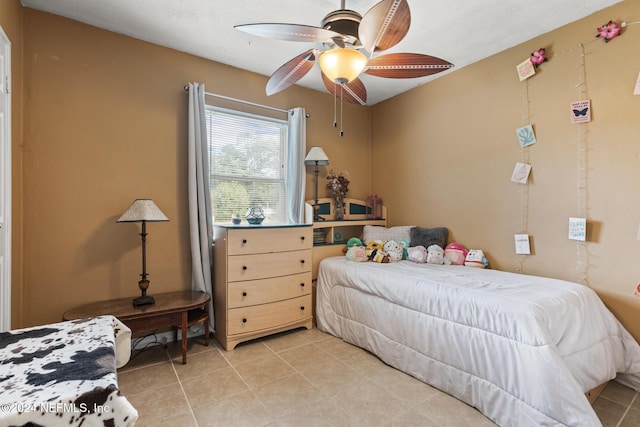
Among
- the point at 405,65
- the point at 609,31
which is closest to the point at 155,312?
the point at 405,65

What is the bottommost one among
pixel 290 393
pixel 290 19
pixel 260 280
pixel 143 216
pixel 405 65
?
pixel 290 393

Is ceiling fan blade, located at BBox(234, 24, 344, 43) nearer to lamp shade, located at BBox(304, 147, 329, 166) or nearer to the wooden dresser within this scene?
Result: the wooden dresser

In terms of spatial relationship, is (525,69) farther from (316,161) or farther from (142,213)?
(142,213)

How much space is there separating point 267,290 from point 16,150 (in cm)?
207

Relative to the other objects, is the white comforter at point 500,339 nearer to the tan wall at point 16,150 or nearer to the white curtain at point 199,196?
the white curtain at point 199,196

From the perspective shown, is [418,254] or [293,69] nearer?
[293,69]

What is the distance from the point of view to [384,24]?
139 centimetres

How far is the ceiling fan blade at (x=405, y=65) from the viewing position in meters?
1.70

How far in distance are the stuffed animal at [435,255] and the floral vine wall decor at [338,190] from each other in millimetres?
1136

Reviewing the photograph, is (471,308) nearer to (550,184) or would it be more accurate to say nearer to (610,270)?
(610,270)

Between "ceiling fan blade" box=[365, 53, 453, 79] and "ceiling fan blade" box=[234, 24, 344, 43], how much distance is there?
30 cm

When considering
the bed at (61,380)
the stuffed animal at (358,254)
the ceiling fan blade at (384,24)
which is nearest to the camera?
the bed at (61,380)

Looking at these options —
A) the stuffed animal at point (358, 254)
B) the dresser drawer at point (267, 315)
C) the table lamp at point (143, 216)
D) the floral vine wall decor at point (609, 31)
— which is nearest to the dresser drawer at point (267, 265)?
the dresser drawer at point (267, 315)

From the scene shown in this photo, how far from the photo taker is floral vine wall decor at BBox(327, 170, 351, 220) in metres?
3.58
